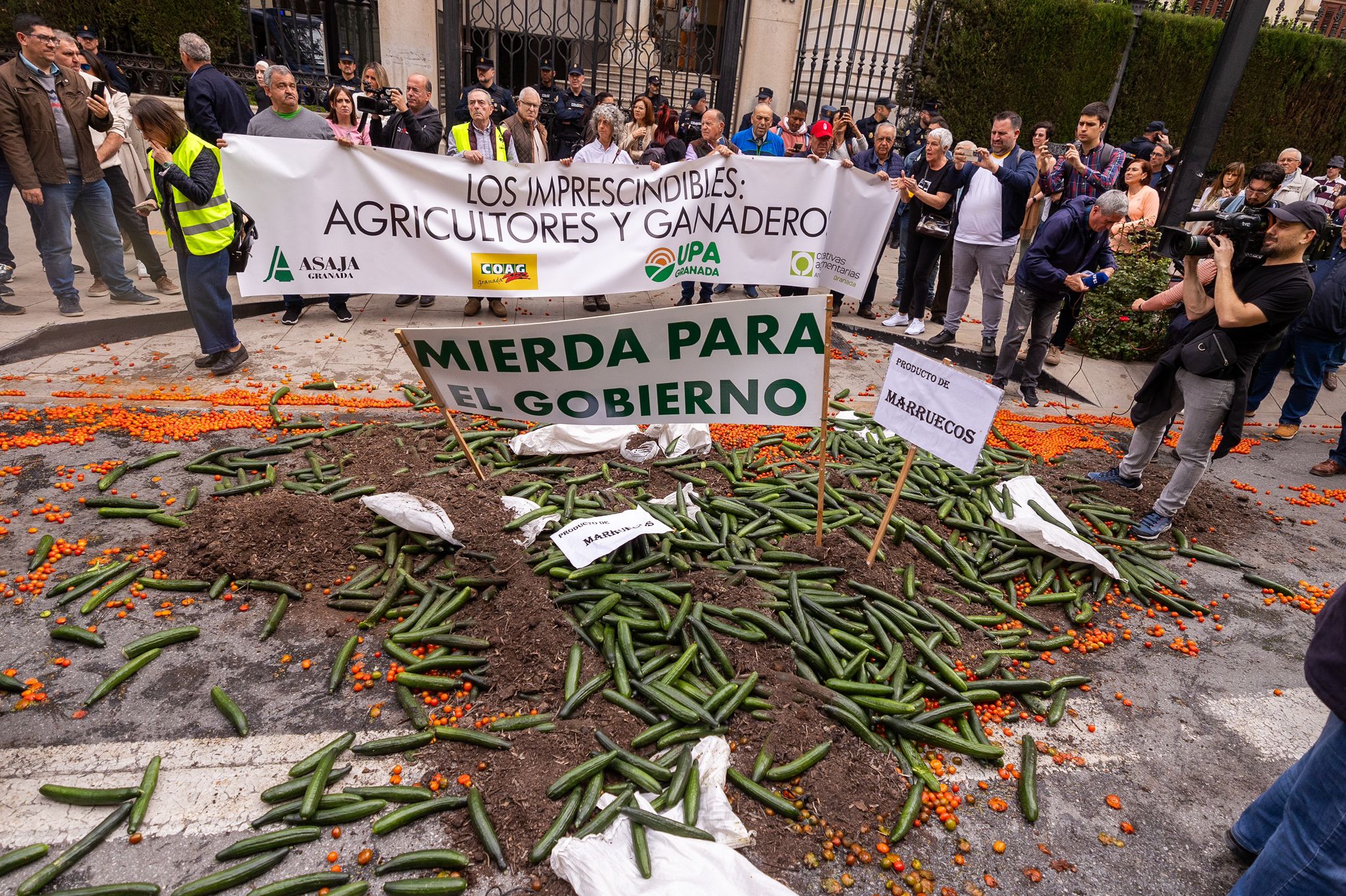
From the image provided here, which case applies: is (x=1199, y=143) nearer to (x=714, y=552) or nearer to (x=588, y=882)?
(x=714, y=552)

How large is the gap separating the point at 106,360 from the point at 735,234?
6.66 m

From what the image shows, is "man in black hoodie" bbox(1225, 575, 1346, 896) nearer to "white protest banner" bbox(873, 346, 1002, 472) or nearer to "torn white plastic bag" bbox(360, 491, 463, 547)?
"white protest banner" bbox(873, 346, 1002, 472)

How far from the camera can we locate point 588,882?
9.41ft

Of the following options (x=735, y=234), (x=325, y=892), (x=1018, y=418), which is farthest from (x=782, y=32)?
(x=325, y=892)

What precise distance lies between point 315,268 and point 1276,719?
28.2ft

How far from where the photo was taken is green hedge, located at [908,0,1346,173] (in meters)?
16.4

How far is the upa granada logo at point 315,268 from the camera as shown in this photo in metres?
7.53

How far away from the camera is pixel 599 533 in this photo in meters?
4.57

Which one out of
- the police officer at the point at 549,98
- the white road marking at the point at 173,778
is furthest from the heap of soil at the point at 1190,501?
the police officer at the point at 549,98

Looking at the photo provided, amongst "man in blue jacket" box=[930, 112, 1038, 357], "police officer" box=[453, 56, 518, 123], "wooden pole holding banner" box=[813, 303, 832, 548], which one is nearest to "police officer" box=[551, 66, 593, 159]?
"police officer" box=[453, 56, 518, 123]

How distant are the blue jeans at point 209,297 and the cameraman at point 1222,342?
813 centimetres

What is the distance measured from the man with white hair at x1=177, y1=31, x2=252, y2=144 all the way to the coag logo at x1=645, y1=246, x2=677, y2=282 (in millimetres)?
4650

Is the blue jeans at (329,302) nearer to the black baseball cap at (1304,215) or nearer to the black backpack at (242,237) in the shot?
the black backpack at (242,237)

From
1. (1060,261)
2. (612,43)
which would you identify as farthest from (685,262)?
(612,43)
